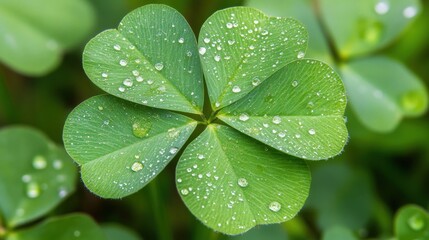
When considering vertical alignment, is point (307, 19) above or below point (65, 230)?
below

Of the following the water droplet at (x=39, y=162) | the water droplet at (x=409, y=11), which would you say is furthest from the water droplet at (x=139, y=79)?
the water droplet at (x=409, y=11)

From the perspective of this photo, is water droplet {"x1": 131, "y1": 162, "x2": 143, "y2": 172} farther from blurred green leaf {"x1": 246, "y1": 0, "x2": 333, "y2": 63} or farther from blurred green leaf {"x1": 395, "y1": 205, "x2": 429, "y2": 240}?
blurred green leaf {"x1": 246, "y1": 0, "x2": 333, "y2": 63}

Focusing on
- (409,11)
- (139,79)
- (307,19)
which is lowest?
(409,11)

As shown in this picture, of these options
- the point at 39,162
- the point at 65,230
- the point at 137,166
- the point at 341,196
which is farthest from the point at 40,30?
the point at 341,196

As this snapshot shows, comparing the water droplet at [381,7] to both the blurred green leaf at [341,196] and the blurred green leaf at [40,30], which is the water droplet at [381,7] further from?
the blurred green leaf at [40,30]

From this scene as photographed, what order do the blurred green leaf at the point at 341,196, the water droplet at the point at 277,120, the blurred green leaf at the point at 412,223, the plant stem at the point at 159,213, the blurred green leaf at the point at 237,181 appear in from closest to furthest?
the blurred green leaf at the point at 237,181 → the water droplet at the point at 277,120 → the blurred green leaf at the point at 412,223 → the plant stem at the point at 159,213 → the blurred green leaf at the point at 341,196

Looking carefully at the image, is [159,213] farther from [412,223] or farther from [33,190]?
[412,223]

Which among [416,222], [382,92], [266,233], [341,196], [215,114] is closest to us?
[215,114]
